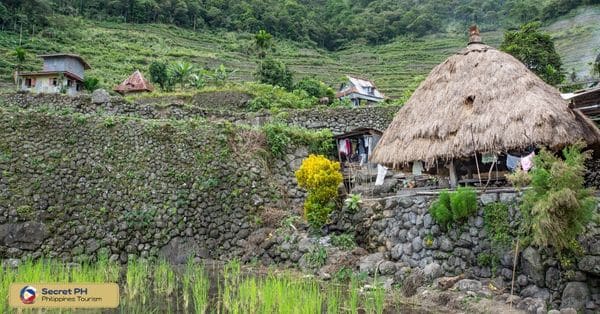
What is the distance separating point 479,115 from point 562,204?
300 centimetres

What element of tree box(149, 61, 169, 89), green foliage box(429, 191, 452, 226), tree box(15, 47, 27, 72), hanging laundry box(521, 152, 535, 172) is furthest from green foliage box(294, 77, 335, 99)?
green foliage box(429, 191, 452, 226)

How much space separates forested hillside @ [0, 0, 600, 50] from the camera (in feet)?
168

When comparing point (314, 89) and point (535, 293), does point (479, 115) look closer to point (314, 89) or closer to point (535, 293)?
point (535, 293)

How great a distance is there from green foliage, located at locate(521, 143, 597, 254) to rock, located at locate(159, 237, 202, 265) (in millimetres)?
8363

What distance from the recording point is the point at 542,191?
6.54 m

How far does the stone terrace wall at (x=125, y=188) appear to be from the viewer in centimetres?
1170

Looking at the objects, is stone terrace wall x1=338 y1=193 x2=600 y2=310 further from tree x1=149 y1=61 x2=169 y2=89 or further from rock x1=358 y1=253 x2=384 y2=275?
tree x1=149 y1=61 x2=169 y2=89

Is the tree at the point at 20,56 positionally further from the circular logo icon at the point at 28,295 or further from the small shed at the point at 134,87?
the circular logo icon at the point at 28,295

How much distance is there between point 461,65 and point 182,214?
7.98m

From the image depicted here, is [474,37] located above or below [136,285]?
above

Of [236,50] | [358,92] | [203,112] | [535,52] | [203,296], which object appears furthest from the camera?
[236,50]

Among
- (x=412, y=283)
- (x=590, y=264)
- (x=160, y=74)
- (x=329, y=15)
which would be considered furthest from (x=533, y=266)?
(x=329, y=15)

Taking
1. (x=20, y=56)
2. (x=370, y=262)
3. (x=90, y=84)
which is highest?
→ (x=20, y=56)

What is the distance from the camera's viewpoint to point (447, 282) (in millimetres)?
7660
